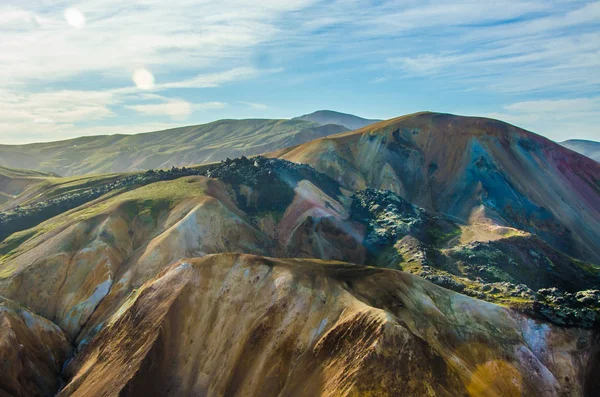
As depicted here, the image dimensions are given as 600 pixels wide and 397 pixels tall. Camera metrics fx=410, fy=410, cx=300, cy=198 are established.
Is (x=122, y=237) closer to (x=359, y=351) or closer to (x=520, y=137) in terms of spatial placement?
(x=359, y=351)

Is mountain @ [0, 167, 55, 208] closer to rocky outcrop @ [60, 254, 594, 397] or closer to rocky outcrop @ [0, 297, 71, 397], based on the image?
rocky outcrop @ [0, 297, 71, 397]

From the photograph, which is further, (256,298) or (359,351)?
(256,298)

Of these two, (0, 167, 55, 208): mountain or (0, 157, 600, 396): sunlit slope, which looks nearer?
(0, 157, 600, 396): sunlit slope

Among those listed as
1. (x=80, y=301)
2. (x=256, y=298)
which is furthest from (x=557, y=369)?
(x=80, y=301)

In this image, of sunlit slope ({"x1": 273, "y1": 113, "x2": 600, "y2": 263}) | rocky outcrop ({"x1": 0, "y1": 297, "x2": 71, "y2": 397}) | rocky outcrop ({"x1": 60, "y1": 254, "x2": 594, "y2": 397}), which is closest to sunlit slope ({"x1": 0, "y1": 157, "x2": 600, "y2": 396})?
rocky outcrop ({"x1": 60, "y1": 254, "x2": 594, "y2": 397})

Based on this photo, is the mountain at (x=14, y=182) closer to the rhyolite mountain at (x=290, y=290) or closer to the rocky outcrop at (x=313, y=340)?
the rhyolite mountain at (x=290, y=290)

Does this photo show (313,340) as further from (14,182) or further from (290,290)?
(14,182)

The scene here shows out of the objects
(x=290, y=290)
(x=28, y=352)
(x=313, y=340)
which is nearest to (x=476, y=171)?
(x=290, y=290)
